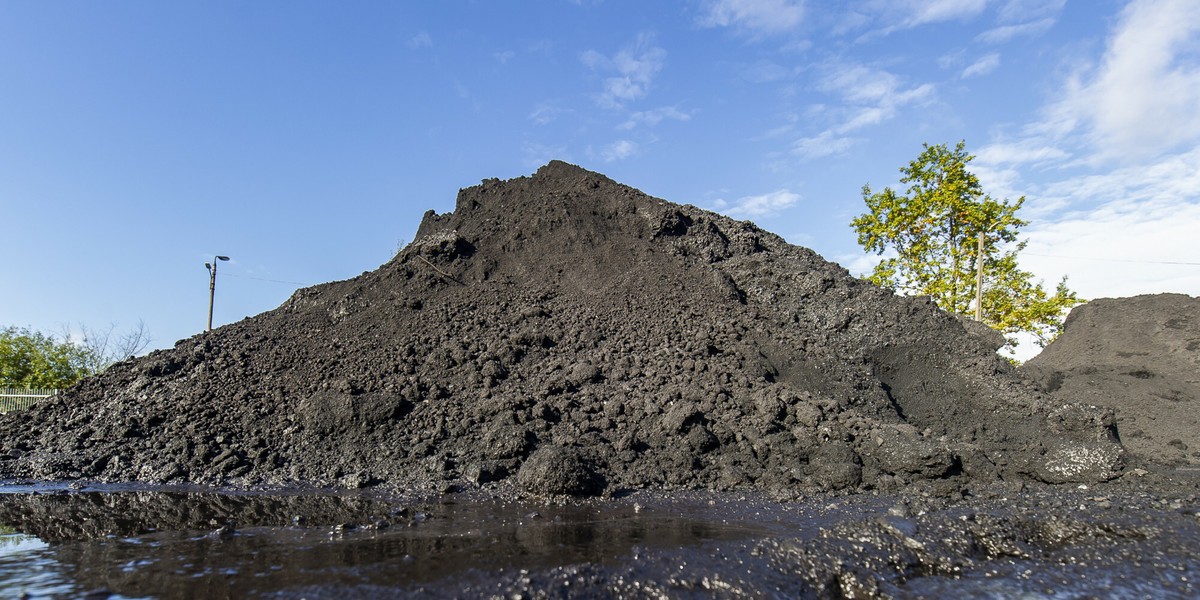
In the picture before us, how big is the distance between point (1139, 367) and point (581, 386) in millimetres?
15487

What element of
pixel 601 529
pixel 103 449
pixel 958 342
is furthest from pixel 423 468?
pixel 958 342

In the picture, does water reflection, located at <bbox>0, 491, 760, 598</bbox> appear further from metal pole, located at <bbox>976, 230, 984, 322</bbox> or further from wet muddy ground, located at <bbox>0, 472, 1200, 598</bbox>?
metal pole, located at <bbox>976, 230, 984, 322</bbox>

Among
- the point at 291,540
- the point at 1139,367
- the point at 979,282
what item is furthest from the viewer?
the point at 979,282

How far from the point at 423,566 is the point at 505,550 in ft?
2.35

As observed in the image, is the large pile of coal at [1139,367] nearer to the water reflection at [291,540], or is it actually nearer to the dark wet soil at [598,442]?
the dark wet soil at [598,442]

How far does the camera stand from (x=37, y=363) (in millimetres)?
28688

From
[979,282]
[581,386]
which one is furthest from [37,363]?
[979,282]

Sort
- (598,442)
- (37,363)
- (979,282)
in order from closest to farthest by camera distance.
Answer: (598,442) < (979,282) < (37,363)

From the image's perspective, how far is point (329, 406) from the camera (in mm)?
10195

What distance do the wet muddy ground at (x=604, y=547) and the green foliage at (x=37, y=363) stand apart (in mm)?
26194

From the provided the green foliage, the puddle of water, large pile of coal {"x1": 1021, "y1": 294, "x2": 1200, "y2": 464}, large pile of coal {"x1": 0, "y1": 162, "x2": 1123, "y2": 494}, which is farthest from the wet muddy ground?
the green foliage

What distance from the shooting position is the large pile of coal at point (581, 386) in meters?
9.09

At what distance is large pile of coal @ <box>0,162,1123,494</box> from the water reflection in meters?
1.30

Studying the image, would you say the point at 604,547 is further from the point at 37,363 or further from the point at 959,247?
the point at 37,363
